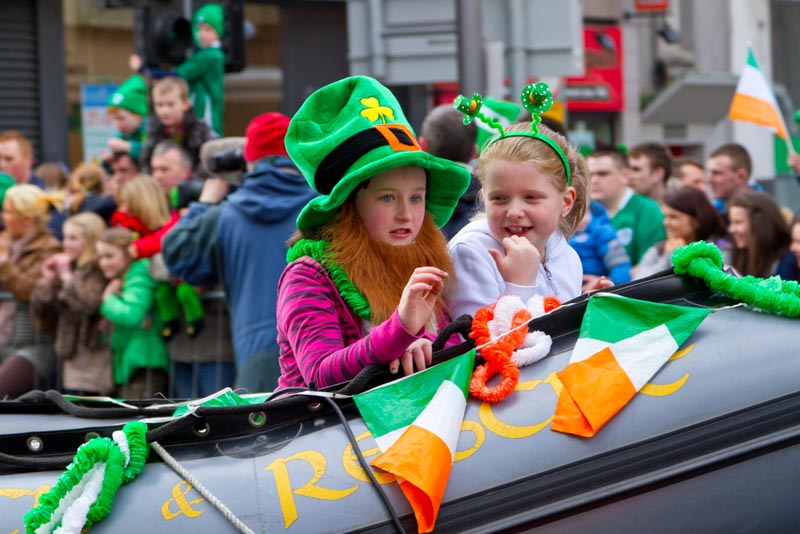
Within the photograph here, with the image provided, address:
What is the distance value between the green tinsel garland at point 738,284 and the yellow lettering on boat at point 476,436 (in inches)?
27.4

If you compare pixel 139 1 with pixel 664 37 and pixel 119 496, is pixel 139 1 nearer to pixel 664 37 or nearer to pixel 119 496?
pixel 119 496

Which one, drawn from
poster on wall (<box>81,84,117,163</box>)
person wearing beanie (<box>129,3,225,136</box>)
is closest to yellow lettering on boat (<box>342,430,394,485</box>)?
person wearing beanie (<box>129,3,225,136</box>)

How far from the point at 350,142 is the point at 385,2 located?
191 inches

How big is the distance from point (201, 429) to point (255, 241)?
2663mm

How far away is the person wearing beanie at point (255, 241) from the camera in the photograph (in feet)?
17.9

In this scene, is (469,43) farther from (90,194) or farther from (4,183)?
(4,183)

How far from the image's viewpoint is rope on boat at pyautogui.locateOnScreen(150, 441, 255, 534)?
2664mm

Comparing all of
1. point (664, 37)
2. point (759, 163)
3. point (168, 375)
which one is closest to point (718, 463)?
point (168, 375)

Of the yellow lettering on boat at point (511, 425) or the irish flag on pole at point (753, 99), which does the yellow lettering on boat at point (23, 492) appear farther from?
the irish flag on pole at point (753, 99)

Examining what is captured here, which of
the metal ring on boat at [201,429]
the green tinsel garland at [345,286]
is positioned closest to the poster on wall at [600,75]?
the green tinsel garland at [345,286]

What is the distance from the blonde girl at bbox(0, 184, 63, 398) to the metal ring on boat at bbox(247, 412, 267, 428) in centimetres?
399

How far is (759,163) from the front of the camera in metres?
21.0

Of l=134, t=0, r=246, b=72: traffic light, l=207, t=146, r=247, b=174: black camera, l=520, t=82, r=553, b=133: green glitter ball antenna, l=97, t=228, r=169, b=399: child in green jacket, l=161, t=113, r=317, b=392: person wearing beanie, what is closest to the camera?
l=520, t=82, r=553, b=133: green glitter ball antenna

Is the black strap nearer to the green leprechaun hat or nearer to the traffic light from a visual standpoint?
the green leprechaun hat
